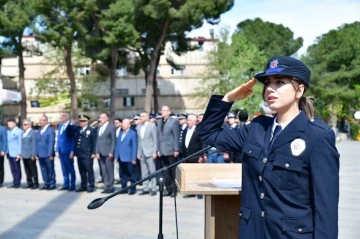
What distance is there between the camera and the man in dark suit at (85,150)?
1080 centimetres

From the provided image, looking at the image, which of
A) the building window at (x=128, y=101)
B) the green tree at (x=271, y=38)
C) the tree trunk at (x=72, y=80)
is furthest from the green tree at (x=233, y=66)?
the building window at (x=128, y=101)

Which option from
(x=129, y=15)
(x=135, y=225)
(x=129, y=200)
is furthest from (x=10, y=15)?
(x=135, y=225)

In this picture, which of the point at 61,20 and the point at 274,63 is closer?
the point at 274,63

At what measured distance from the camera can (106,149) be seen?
35.3 ft

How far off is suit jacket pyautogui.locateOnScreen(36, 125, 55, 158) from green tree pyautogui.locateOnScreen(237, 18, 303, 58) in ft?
150

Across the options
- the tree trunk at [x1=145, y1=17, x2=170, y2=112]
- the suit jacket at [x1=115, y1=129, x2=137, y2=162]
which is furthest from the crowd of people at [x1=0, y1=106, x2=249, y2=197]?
the tree trunk at [x1=145, y1=17, x2=170, y2=112]

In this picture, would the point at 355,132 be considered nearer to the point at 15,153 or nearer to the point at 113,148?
the point at 113,148

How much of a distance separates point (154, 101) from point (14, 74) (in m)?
21.5

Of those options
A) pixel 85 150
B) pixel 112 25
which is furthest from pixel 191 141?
pixel 112 25

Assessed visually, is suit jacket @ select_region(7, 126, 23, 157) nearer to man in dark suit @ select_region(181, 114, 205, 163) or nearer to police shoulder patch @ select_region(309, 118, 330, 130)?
man in dark suit @ select_region(181, 114, 205, 163)

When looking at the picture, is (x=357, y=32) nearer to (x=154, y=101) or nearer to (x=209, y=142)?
(x=154, y=101)

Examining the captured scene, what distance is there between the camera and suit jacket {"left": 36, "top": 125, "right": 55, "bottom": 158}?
37.3 ft

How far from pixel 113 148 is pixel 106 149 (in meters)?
0.16

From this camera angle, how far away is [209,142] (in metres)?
2.89
